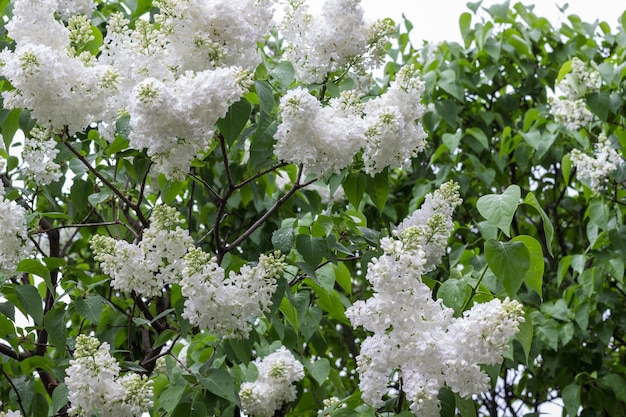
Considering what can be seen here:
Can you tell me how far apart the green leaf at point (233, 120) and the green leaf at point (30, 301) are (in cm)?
49

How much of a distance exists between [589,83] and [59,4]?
162cm

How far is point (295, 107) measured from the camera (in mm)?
1463

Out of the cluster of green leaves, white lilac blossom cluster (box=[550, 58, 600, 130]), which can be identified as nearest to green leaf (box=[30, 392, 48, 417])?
the cluster of green leaves

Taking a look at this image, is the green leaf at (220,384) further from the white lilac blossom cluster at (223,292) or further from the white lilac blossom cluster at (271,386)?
the white lilac blossom cluster at (271,386)

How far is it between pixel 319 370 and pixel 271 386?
27 cm

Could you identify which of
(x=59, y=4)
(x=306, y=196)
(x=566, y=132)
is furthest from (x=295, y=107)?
(x=566, y=132)

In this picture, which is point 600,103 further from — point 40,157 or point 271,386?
point 40,157

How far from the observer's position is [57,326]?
1.69 m

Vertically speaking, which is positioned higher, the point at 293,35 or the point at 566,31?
the point at 566,31

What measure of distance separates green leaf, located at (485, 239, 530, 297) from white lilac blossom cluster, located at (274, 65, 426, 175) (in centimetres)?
25

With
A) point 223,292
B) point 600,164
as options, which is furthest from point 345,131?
point 600,164

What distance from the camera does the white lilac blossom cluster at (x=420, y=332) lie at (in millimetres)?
1315

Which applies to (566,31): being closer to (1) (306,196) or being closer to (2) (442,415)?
(1) (306,196)

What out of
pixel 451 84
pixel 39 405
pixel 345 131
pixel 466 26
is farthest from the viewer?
pixel 466 26
